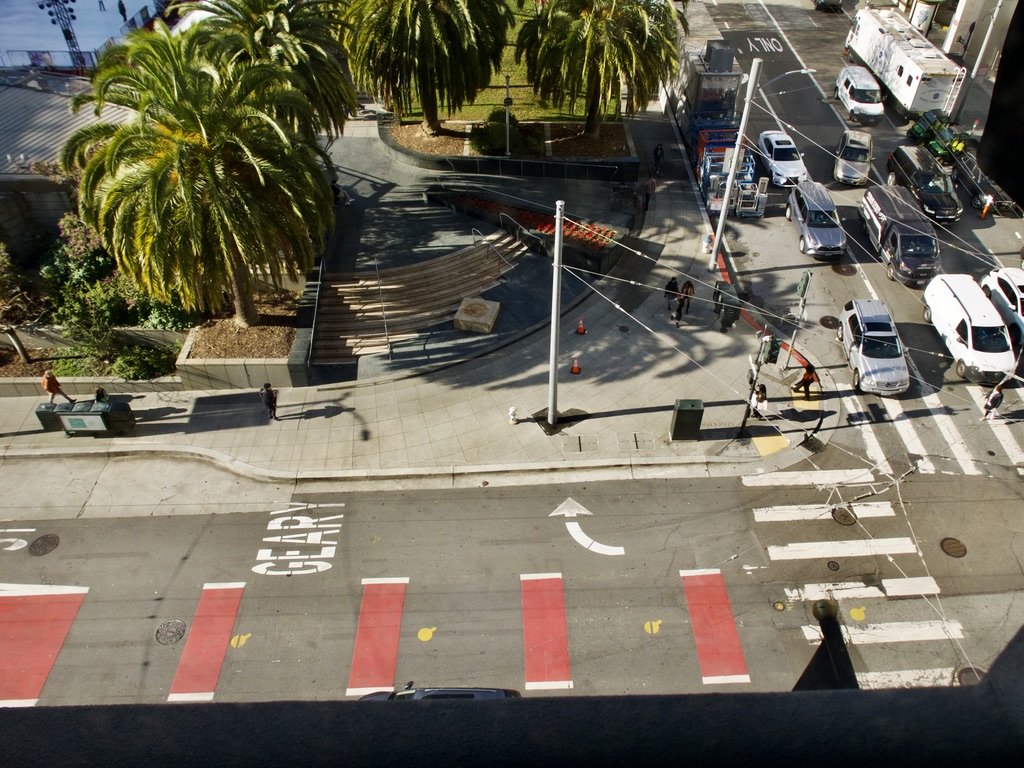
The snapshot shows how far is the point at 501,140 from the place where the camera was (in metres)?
33.7

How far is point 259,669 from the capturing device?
621 inches

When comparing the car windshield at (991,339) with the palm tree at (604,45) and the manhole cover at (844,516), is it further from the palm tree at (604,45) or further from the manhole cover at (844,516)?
the palm tree at (604,45)

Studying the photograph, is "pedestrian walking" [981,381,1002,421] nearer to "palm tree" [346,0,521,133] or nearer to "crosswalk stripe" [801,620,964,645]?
"crosswalk stripe" [801,620,964,645]

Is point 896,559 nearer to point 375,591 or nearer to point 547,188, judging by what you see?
point 375,591

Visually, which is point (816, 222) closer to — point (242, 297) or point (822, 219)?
point (822, 219)

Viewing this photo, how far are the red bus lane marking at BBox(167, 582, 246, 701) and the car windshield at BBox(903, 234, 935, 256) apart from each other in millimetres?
25959

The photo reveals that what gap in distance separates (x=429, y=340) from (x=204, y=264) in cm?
804

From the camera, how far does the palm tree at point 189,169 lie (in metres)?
18.5

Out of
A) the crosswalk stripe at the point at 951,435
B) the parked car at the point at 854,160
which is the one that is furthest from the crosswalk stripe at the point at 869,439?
the parked car at the point at 854,160

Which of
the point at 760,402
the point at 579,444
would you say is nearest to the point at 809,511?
the point at 760,402

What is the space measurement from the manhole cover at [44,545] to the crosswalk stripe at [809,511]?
18982 millimetres

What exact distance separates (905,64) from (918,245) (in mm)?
16025

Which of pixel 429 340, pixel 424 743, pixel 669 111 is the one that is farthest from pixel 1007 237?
pixel 424 743

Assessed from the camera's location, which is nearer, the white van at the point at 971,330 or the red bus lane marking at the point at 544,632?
the red bus lane marking at the point at 544,632
